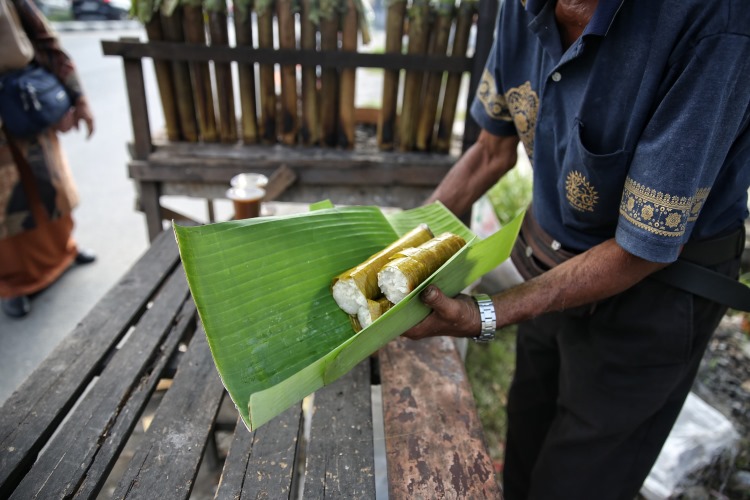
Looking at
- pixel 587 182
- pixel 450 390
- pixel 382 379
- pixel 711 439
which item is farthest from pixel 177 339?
pixel 711 439

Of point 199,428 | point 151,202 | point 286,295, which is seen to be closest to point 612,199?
point 286,295

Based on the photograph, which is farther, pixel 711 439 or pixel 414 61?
pixel 414 61

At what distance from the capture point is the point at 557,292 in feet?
4.88

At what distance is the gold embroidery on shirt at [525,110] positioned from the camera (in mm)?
1675

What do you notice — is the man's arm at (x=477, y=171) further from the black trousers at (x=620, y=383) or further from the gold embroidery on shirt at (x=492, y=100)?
the black trousers at (x=620, y=383)

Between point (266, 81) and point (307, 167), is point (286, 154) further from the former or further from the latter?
point (266, 81)

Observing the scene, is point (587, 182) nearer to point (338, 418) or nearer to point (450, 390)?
point (450, 390)

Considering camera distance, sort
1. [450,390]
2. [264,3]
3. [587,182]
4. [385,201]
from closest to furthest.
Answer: [587,182], [450,390], [264,3], [385,201]

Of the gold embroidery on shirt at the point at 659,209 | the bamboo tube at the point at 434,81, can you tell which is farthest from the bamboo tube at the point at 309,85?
the gold embroidery on shirt at the point at 659,209

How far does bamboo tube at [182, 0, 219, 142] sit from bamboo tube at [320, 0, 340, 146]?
2.47ft

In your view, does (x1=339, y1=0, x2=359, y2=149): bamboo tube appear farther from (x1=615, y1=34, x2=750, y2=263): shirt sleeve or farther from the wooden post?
(x1=615, y1=34, x2=750, y2=263): shirt sleeve

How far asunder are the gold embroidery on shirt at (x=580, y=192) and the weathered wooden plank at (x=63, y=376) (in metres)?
1.60

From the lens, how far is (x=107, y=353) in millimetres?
1719

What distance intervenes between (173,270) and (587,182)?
70.3 inches
